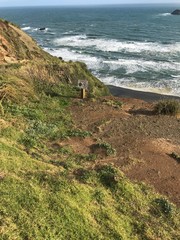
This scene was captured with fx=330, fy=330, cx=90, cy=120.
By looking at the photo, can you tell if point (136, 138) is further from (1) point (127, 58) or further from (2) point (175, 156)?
(1) point (127, 58)

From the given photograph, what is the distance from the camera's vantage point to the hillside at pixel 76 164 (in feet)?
23.4

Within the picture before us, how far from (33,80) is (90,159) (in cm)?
819

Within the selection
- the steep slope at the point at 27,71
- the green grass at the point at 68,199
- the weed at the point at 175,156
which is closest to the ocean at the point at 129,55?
the steep slope at the point at 27,71

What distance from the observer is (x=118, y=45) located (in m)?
50.2

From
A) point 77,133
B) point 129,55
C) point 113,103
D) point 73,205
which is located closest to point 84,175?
point 73,205

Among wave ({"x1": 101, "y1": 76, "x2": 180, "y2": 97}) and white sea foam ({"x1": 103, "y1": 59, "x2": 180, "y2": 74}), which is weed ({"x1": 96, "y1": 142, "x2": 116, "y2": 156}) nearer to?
wave ({"x1": 101, "y1": 76, "x2": 180, "y2": 97})

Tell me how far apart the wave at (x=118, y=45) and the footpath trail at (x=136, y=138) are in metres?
29.5

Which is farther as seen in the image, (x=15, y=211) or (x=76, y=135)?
(x=76, y=135)

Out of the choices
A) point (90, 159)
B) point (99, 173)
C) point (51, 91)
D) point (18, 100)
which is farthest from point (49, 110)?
point (99, 173)

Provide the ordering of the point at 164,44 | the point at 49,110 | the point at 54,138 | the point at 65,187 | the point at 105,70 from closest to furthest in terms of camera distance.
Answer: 1. the point at 65,187
2. the point at 54,138
3. the point at 49,110
4. the point at 105,70
5. the point at 164,44

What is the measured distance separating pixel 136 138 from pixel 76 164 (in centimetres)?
332

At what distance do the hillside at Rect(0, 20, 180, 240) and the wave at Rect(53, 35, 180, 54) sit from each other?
28.8 meters

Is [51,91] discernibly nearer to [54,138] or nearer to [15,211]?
[54,138]

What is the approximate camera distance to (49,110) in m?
14.6
